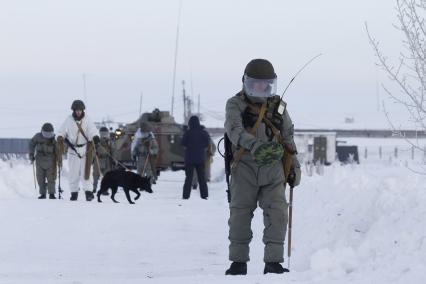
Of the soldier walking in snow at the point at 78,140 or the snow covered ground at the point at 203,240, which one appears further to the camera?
the soldier walking in snow at the point at 78,140

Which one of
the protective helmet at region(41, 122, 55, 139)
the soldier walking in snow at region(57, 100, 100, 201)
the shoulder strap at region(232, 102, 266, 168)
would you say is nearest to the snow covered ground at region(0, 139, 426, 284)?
the shoulder strap at region(232, 102, 266, 168)

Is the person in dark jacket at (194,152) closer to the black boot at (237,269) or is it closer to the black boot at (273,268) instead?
the black boot at (237,269)

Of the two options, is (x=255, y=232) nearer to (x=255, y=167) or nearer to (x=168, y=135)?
(x=255, y=167)

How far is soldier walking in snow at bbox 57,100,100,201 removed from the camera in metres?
15.9

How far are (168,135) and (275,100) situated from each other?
23746 mm

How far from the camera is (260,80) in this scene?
682 cm

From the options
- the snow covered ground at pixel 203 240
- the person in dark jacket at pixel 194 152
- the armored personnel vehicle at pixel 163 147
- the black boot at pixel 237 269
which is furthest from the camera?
the armored personnel vehicle at pixel 163 147

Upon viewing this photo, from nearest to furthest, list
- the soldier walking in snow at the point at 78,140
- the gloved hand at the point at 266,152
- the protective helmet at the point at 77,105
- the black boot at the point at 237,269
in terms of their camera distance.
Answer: the gloved hand at the point at 266,152
the black boot at the point at 237,269
the protective helmet at the point at 77,105
the soldier walking in snow at the point at 78,140

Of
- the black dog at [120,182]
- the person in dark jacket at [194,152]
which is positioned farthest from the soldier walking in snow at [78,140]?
the person in dark jacket at [194,152]

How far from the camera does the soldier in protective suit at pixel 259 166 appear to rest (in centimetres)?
682

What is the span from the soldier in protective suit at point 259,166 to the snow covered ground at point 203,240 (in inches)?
13.9

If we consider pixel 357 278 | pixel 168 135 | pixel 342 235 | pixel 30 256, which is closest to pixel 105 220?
pixel 30 256

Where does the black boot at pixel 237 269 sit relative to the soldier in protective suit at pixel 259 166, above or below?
below

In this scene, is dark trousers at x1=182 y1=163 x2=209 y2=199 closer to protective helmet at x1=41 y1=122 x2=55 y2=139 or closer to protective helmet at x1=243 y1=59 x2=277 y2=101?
protective helmet at x1=41 y1=122 x2=55 y2=139
